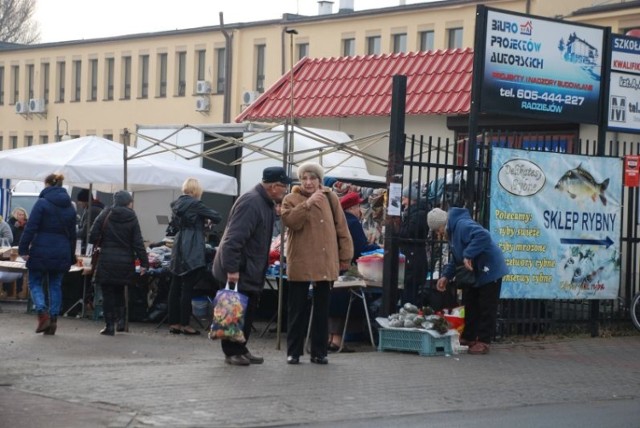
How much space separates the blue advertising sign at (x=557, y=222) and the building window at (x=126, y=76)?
148ft

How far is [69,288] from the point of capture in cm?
1930

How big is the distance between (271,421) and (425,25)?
40068 mm

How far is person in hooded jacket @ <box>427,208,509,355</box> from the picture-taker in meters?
14.6

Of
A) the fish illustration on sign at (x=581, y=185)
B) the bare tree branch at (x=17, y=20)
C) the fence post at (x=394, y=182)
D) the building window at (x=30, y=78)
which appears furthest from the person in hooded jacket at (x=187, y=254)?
the bare tree branch at (x=17, y=20)

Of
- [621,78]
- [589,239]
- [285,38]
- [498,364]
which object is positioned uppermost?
[285,38]

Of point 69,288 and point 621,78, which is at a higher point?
point 621,78

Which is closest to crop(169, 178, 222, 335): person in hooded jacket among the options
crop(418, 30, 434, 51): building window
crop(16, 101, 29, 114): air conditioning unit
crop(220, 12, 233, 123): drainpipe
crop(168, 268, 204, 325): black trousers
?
crop(168, 268, 204, 325): black trousers

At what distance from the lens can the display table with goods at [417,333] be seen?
47.2 feet

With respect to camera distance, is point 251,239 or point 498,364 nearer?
point 251,239

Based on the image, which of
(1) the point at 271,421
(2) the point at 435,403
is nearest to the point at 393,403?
(2) the point at 435,403

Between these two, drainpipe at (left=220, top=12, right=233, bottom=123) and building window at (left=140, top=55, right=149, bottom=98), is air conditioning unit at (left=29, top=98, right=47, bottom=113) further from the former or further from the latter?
drainpipe at (left=220, top=12, right=233, bottom=123)

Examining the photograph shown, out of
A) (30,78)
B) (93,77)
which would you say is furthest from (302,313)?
(30,78)

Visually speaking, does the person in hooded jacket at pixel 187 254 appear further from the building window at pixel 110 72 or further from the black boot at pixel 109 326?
the building window at pixel 110 72

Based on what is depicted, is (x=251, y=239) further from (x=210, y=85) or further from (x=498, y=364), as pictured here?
(x=210, y=85)
